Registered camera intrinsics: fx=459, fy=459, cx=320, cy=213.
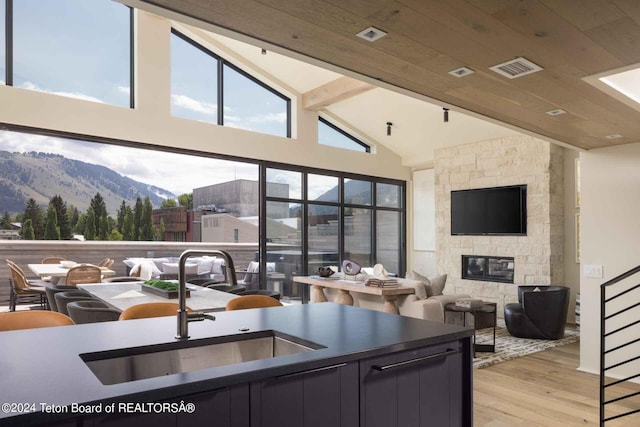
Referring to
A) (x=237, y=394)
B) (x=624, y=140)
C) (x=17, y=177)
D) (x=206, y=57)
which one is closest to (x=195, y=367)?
(x=237, y=394)

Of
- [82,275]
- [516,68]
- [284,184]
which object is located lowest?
[82,275]

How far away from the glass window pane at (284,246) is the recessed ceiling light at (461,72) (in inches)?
212

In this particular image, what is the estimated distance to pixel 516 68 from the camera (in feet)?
8.13

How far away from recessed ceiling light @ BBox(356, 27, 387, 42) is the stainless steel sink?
1.37 m

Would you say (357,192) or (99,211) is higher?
(357,192)

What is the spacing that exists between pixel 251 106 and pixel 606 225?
17.8 ft

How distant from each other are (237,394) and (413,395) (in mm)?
749

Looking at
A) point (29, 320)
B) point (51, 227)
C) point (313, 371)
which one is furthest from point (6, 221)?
point (313, 371)

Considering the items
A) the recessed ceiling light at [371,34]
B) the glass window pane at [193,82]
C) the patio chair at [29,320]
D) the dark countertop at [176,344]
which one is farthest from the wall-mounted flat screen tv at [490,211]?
the patio chair at [29,320]

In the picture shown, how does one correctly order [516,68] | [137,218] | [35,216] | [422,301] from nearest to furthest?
[516,68], [422,301], [35,216], [137,218]

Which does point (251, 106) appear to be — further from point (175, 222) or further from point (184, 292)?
point (184, 292)

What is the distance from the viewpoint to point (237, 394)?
4.29 ft

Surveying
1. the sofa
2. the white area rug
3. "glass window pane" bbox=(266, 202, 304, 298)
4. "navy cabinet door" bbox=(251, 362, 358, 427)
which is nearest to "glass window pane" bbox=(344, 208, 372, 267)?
"glass window pane" bbox=(266, 202, 304, 298)

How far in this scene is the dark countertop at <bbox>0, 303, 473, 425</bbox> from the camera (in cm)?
118
